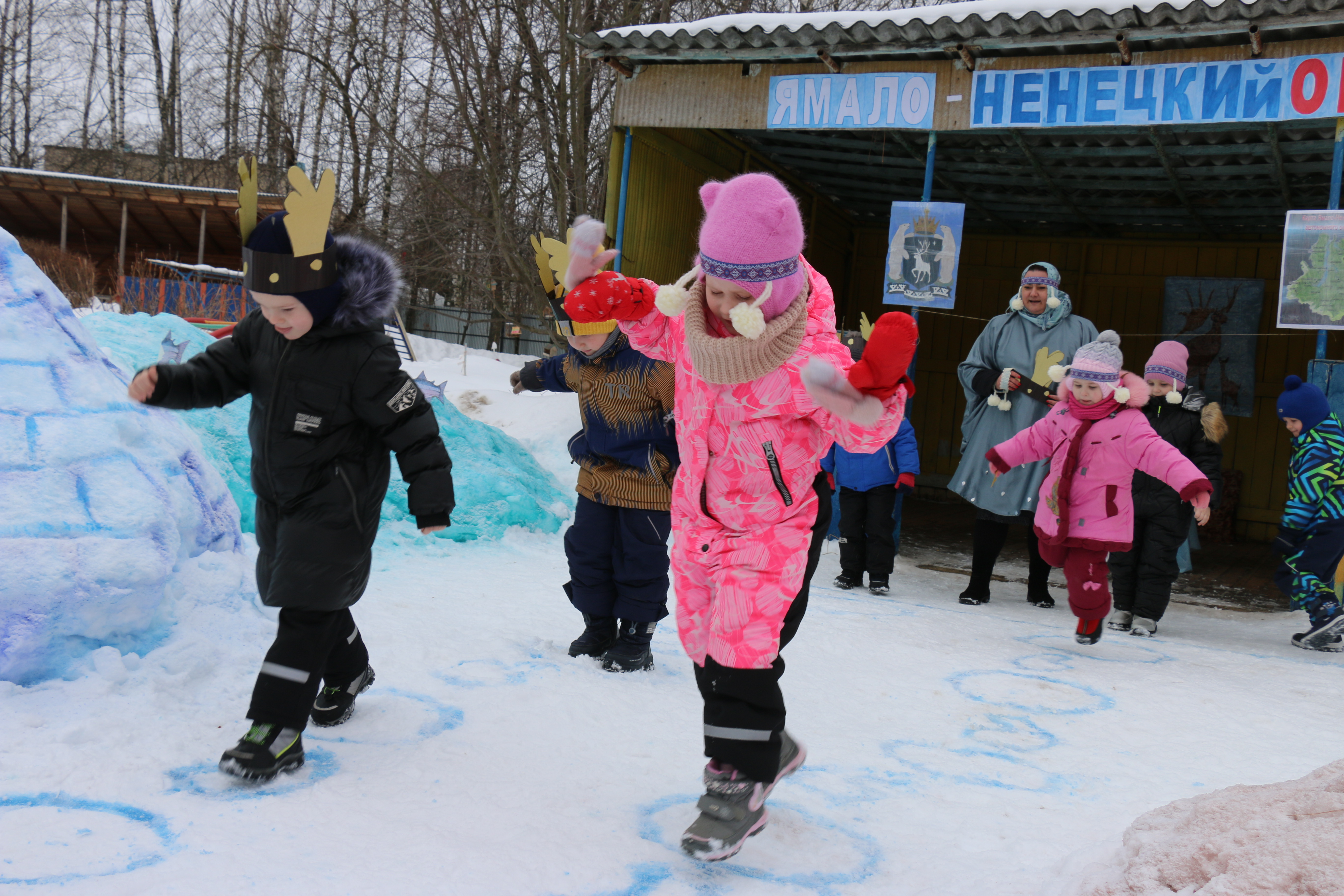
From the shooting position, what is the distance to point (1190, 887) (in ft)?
5.23

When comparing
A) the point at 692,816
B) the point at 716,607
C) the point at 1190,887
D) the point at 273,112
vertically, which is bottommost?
the point at 692,816

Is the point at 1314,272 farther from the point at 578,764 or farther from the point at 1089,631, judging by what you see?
the point at 578,764

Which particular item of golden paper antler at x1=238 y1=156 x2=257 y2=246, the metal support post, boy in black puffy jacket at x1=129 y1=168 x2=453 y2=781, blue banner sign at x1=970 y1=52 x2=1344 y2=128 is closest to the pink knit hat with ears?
boy in black puffy jacket at x1=129 y1=168 x2=453 y2=781

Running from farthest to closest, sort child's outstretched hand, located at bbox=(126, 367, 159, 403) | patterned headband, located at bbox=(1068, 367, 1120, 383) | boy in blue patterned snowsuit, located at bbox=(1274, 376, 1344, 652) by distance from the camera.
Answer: boy in blue patterned snowsuit, located at bbox=(1274, 376, 1344, 652) < patterned headband, located at bbox=(1068, 367, 1120, 383) < child's outstretched hand, located at bbox=(126, 367, 159, 403)

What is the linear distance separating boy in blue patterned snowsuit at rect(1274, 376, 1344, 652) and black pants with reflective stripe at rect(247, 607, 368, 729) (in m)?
4.40

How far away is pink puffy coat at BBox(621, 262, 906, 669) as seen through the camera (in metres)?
2.08

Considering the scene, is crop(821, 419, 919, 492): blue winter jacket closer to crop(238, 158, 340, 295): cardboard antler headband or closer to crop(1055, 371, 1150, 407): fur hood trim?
crop(1055, 371, 1150, 407): fur hood trim

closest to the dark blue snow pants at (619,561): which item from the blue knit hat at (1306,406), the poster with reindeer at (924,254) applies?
the blue knit hat at (1306,406)

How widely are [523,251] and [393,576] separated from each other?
964cm

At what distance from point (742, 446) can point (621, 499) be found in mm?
1377

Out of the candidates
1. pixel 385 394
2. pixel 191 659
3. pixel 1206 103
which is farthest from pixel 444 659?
pixel 1206 103

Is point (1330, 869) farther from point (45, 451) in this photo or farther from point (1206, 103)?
point (1206, 103)

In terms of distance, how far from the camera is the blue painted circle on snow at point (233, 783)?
210 centimetres

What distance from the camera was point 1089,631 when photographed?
443 centimetres
